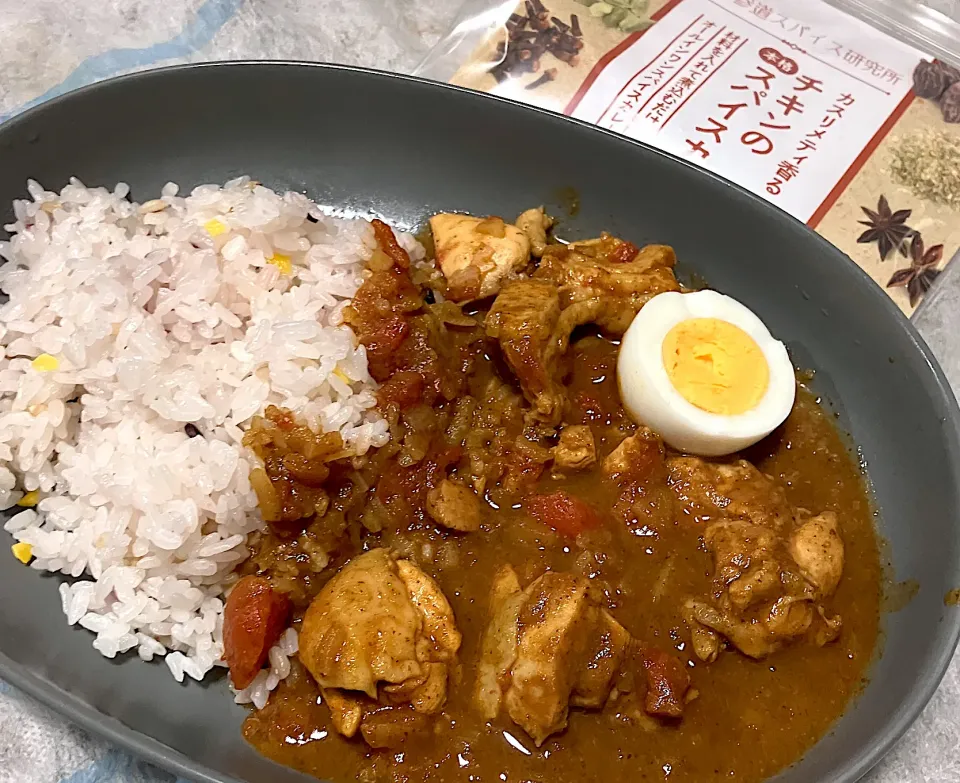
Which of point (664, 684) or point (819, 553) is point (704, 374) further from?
point (664, 684)

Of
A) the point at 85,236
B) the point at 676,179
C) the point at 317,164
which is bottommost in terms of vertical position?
the point at 85,236

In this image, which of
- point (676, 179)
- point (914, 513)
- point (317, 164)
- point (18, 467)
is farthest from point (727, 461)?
point (18, 467)

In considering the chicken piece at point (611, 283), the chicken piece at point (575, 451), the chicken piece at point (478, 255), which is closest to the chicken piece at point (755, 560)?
the chicken piece at point (575, 451)

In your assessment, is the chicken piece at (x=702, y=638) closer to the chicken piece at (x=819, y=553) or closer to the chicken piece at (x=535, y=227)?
the chicken piece at (x=819, y=553)

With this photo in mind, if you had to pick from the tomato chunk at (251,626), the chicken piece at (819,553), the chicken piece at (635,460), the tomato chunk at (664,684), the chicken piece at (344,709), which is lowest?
the tomato chunk at (251,626)

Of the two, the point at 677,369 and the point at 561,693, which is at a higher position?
the point at 677,369

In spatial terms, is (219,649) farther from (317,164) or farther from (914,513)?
(914,513)

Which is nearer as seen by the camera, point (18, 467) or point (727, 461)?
point (18, 467)
